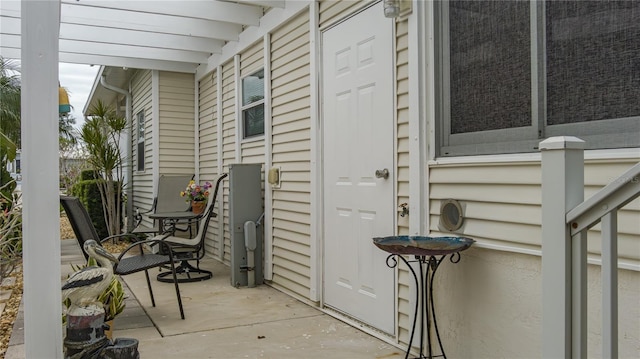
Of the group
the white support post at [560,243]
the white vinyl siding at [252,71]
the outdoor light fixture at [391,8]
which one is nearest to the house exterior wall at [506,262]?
the white support post at [560,243]

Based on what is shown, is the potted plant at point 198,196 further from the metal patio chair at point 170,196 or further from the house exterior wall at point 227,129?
the metal patio chair at point 170,196

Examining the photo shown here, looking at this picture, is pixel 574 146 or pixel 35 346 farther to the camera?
pixel 35 346

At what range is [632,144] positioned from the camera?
6.62ft

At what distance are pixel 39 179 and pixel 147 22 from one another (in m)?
4.15

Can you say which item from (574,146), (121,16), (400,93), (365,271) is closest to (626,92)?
(574,146)

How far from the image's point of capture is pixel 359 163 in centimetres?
367

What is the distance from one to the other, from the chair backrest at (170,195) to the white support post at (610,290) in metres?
6.13

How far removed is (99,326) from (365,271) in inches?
72.8

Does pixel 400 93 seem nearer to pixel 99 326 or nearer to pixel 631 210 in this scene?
pixel 631 210

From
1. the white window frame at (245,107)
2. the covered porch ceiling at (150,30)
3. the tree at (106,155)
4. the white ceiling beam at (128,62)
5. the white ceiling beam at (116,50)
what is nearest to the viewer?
the covered porch ceiling at (150,30)

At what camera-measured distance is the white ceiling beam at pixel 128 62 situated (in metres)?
6.73

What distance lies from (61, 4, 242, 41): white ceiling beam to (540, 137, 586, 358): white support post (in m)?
5.13

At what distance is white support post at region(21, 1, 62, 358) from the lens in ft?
6.19

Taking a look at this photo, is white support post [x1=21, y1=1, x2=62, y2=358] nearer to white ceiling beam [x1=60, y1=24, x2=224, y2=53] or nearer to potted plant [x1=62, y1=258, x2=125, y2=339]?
potted plant [x1=62, y1=258, x2=125, y2=339]
